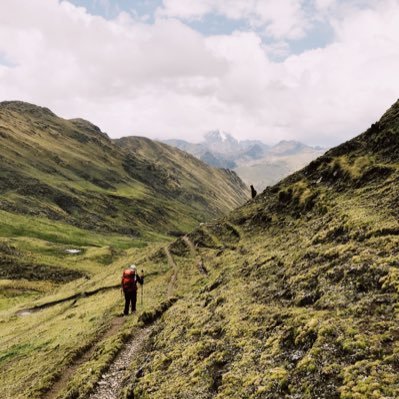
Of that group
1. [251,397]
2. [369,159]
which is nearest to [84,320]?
[251,397]

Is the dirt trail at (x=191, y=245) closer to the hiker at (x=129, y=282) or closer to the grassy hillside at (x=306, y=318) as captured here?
the grassy hillside at (x=306, y=318)

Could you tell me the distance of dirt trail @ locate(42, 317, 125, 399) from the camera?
29700mm

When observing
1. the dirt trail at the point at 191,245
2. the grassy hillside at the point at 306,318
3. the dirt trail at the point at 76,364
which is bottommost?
the dirt trail at the point at 76,364

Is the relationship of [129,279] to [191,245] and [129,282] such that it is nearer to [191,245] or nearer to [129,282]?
[129,282]

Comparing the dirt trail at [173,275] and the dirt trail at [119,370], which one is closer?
the dirt trail at [119,370]

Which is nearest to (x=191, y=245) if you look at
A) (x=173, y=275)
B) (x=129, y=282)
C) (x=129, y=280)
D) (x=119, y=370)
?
(x=173, y=275)

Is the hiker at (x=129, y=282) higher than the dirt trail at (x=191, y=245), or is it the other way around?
the dirt trail at (x=191, y=245)

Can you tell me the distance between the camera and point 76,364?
34.1m

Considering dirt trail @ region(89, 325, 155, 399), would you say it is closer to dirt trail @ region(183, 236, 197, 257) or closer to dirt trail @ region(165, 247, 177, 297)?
dirt trail @ region(165, 247, 177, 297)

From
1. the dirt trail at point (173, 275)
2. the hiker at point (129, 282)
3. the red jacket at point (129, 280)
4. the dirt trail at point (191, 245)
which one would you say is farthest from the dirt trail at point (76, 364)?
the dirt trail at point (191, 245)

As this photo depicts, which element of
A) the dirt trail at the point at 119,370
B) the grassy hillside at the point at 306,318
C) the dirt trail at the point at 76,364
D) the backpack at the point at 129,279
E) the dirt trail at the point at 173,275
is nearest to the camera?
the grassy hillside at the point at 306,318

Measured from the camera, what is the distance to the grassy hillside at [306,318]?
1770 centimetres

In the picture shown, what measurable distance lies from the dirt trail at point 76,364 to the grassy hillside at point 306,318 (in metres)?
6.11

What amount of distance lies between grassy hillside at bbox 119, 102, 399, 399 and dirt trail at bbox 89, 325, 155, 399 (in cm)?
142
